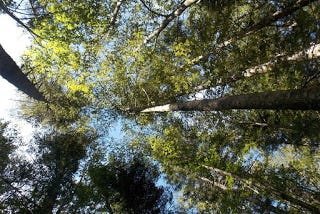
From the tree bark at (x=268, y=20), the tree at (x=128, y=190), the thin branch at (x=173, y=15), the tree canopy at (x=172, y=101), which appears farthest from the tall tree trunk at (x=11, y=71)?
the tree at (x=128, y=190)

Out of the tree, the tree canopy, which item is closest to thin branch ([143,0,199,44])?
the tree canopy

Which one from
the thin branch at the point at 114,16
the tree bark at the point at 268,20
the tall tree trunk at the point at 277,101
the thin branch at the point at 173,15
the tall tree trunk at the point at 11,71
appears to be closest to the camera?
the tall tree trunk at the point at 277,101

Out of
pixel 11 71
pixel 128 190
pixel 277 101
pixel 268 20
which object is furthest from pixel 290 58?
pixel 128 190

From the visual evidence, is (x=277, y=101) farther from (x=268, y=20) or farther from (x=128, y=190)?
(x=128, y=190)

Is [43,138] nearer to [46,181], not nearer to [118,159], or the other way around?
[46,181]

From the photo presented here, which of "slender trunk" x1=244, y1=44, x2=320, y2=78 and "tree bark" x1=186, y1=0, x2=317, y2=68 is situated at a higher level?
"tree bark" x1=186, y1=0, x2=317, y2=68

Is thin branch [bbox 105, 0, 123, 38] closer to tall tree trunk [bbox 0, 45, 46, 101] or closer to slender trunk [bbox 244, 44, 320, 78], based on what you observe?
tall tree trunk [bbox 0, 45, 46, 101]

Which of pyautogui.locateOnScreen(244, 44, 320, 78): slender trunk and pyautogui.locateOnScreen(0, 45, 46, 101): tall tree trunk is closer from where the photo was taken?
pyautogui.locateOnScreen(0, 45, 46, 101): tall tree trunk

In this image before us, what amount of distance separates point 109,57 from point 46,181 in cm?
667

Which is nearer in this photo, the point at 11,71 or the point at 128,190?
the point at 11,71

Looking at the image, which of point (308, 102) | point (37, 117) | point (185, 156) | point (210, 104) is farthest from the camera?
point (37, 117)

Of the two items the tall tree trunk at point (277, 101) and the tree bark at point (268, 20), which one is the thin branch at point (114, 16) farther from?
the tall tree trunk at point (277, 101)

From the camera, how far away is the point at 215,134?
13102 millimetres

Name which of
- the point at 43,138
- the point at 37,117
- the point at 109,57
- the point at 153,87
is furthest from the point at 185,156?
the point at 37,117
